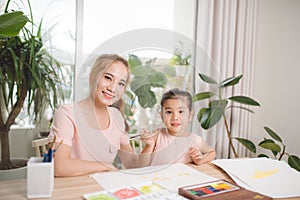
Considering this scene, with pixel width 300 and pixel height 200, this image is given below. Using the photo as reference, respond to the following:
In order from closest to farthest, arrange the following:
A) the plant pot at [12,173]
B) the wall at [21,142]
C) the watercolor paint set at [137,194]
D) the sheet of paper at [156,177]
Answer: the watercolor paint set at [137,194] < the sheet of paper at [156,177] < the plant pot at [12,173] < the wall at [21,142]

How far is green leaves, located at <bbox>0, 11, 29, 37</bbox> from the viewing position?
2.92ft

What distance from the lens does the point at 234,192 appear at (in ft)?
2.91

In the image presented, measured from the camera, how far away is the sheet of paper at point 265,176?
0.96 m

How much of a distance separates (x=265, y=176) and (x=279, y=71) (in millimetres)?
1397

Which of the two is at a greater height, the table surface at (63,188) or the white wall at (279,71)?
the white wall at (279,71)

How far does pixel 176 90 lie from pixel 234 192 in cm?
36

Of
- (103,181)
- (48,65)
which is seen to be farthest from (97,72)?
(48,65)

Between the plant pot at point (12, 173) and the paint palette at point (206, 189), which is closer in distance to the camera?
the paint palette at point (206, 189)

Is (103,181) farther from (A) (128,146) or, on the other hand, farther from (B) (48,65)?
(B) (48,65)

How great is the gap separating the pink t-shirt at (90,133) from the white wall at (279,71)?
63.2 inches

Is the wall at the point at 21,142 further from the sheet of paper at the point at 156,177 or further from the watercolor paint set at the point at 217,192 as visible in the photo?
the watercolor paint set at the point at 217,192

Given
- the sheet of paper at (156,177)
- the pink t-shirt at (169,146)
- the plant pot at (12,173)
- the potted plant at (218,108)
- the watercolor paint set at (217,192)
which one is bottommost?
the plant pot at (12,173)

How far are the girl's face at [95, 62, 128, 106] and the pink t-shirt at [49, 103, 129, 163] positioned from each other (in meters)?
0.05

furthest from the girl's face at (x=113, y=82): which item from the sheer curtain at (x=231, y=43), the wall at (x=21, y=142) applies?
the wall at (x=21, y=142)
